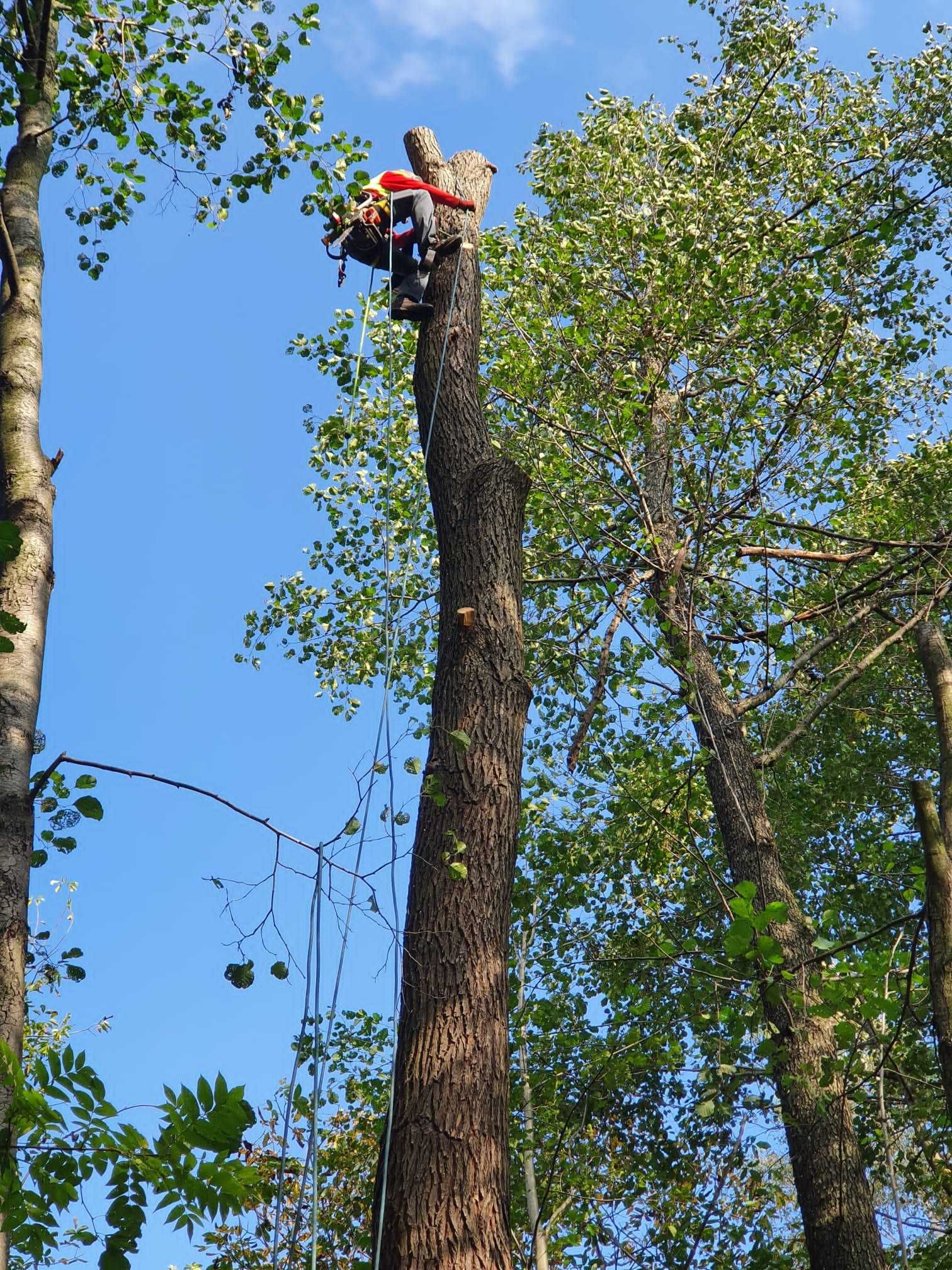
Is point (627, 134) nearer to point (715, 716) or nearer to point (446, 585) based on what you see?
point (715, 716)

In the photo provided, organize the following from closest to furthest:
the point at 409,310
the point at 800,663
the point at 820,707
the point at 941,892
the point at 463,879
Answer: the point at 941,892 < the point at 463,879 < the point at 409,310 < the point at 820,707 < the point at 800,663

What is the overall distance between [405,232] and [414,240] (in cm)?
28

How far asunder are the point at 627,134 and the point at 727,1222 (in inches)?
336

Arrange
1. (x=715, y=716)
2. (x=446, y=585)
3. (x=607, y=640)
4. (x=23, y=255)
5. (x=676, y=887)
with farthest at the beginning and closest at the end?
(x=676, y=887) < (x=715, y=716) < (x=607, y=640) < (x=446, y=585) < (x=23, y=255)

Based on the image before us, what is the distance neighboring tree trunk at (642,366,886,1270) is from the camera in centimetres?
491

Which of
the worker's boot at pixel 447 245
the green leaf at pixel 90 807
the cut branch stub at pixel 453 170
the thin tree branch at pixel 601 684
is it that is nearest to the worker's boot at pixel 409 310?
the worker's boot at pixel 447 245

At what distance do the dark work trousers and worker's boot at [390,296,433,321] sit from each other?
0.23 ft

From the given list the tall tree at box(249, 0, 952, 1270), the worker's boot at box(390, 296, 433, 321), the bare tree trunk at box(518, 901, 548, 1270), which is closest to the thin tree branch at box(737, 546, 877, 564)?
the tall tree at box(249, 0, 952, 1270)

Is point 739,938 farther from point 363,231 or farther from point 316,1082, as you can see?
point 363,231

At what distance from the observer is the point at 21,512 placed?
3.47 m

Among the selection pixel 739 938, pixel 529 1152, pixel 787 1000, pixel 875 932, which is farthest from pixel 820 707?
pixel 875 932

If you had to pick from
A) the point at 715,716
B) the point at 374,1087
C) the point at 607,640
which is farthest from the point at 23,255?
the point at 374,1087

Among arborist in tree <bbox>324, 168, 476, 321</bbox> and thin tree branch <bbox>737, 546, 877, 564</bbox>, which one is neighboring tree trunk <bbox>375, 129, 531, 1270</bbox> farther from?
thin tree branch <bbox>737, 546, 877, 564</bbox>

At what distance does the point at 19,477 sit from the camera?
139 inches
